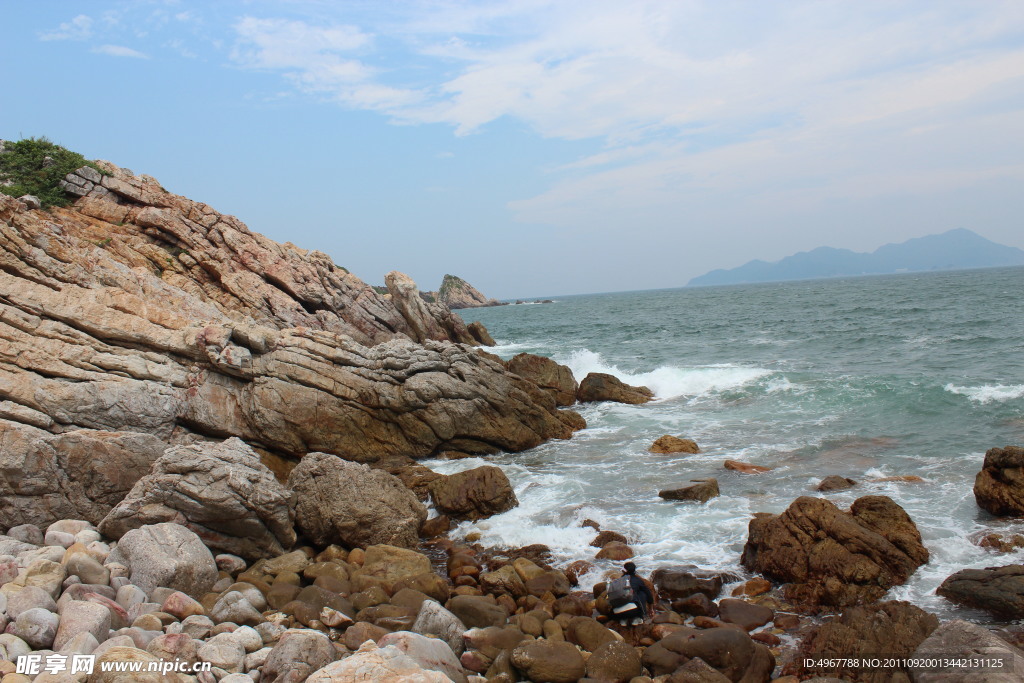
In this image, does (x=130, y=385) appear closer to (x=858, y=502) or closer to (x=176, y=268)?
(x=176, y=268)

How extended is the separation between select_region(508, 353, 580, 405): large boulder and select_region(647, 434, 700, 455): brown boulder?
864cm

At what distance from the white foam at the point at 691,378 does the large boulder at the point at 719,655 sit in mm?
21030

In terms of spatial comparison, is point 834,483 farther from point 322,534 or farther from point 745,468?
point 322,534

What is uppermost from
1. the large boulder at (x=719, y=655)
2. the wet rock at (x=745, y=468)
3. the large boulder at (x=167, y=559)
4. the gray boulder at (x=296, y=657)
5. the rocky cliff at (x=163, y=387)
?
the rocky cliff at (x=163, y=387)

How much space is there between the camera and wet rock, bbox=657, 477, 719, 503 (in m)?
15.0

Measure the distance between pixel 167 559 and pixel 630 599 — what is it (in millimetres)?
7617

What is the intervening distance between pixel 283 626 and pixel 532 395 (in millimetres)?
16038

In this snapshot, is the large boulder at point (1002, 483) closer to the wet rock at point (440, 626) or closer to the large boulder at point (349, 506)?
the wet rock at point (440, 626)

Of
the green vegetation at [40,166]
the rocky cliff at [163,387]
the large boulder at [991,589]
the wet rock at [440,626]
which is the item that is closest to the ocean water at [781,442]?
the large boulder at [991,589]

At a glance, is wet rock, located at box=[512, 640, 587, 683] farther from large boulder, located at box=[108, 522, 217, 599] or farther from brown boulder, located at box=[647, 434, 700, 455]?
brown boulder, located at box=[647, 434, 700, 455]

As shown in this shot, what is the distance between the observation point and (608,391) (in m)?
28.6

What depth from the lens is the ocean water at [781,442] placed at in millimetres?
12906

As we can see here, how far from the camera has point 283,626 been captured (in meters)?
9.32

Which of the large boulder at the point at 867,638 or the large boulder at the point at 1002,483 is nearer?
the large boulder at the point at 867,638
